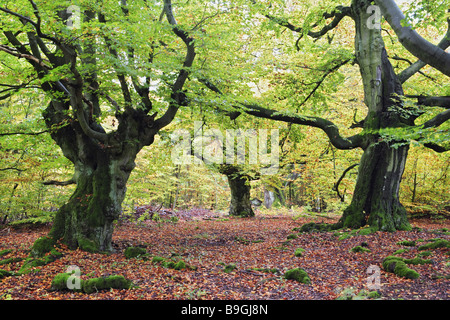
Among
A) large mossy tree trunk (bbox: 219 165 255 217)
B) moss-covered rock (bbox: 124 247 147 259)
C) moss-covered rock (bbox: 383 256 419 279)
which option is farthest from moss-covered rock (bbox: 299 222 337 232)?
large mossy tree trunk (bbox: 219 165 255 217)

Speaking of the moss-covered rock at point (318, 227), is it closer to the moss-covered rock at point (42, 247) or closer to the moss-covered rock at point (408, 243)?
the moss-covered rock at point (408, 243)

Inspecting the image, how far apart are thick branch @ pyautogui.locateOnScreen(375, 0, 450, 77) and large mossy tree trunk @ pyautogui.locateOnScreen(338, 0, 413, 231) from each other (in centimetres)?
315

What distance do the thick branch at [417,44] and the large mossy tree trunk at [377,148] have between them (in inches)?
124

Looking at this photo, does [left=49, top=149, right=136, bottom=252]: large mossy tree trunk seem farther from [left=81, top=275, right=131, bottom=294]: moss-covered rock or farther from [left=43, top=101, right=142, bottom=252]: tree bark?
[left=81, top=275, right=131, bottom=294]: moss-covered rock

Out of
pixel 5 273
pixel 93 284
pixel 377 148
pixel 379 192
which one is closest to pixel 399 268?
pixel 379 192

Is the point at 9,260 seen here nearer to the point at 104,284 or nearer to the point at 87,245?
the point at 87,245

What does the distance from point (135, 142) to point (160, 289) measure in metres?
4.24

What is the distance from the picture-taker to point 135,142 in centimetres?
775

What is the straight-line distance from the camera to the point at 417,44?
17.6 ft

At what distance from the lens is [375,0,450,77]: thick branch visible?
5189mm

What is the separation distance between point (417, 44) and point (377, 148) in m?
4.33

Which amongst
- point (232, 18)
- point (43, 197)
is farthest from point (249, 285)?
point (43, 197)

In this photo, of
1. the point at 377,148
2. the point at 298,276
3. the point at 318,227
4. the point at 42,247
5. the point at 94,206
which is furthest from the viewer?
the point at 318,227
